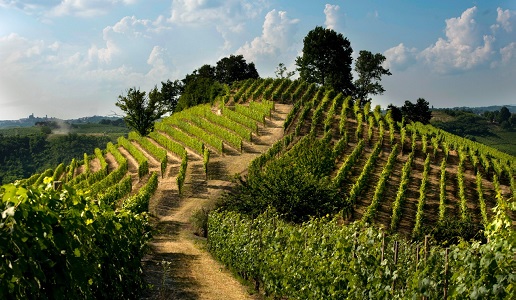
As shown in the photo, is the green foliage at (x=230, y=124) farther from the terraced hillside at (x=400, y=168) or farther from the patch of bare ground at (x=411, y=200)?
the patch of bare ground at (x=411, y=200)

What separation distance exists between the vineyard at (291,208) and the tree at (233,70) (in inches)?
679

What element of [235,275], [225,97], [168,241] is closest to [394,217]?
[168,241]

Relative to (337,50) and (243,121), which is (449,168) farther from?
(337,50)

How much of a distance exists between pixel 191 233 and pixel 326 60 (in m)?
47.8

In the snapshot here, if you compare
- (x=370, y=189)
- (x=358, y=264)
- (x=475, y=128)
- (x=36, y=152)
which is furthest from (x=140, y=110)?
(x=475, y=128)

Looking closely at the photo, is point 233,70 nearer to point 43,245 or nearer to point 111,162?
point 111,162

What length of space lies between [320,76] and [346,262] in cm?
6040

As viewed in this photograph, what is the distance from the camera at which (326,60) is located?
67.9 m

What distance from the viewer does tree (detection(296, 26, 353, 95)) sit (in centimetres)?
6712

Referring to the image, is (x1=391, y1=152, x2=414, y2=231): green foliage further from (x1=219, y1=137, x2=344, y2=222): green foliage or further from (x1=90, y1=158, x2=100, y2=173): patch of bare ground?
(x1=90, y1=158, x2=100, y2=173): patch of bare ground

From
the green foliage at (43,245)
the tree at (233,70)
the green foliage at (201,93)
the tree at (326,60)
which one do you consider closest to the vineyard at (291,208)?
the green foliage at (43,245)

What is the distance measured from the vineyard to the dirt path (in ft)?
0.97

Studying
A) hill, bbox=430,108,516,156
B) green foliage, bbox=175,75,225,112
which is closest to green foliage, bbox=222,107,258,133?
green foliage, bbox=175,75,225,112

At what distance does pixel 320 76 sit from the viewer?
67.3m
